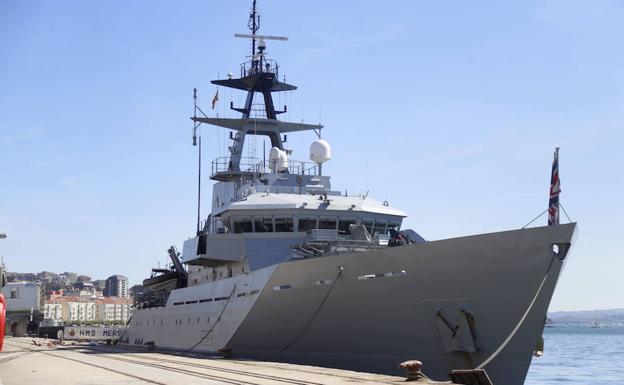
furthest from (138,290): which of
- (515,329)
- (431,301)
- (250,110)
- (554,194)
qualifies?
(554,194)

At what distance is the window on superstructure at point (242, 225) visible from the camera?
Answer: 25.3 metres

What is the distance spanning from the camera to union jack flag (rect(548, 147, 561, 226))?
1670 centimetres

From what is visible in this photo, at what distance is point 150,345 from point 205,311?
322 inches

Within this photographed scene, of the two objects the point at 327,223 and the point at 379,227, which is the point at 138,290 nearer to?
the point at 327,223

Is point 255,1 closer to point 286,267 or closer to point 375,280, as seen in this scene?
point 286,267

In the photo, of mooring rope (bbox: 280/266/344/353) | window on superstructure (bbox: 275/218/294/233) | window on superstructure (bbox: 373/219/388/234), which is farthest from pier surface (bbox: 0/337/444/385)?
window on superstructure (bbox: 373/219/388/234)

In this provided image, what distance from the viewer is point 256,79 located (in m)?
34.1

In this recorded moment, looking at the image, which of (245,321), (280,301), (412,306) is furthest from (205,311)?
(412,306)

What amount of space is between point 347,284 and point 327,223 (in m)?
5.99

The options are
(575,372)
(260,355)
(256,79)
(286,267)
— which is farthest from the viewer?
(575,372)

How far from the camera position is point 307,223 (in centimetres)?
2497

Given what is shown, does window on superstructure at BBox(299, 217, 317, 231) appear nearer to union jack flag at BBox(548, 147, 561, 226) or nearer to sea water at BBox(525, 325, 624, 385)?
union jack flag at BBox(548, 147, 561, 226)

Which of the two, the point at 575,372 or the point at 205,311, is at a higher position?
the point at 205,311

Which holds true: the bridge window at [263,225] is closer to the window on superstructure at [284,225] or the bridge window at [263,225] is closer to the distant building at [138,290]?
the window on superstructure at [284,225]
